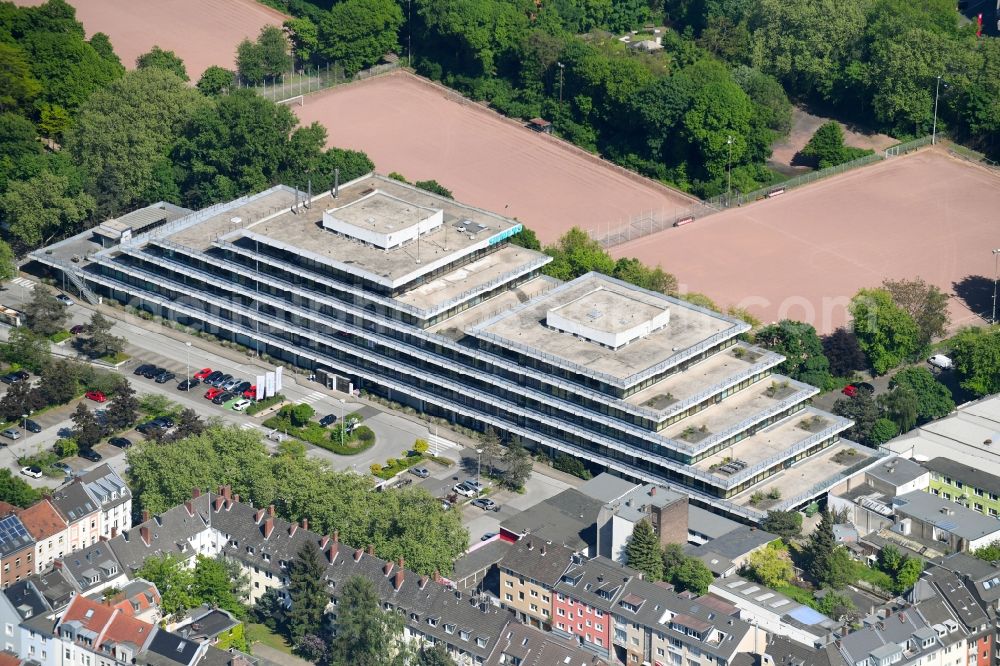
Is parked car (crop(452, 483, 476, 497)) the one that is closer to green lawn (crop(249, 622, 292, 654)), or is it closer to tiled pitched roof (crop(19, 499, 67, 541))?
green lawn (crop(249, 622, 292, 654))

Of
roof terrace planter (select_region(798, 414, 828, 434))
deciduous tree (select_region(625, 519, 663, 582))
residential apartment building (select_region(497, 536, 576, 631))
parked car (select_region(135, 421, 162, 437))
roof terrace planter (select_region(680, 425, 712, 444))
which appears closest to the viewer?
residential apartment building (select_region(497, 536, 576, 631))

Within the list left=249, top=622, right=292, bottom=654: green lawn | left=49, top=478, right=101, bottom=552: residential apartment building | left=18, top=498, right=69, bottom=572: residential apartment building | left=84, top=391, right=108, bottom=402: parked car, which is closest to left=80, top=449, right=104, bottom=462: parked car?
left=84, top=391, right=108, bottom=402: parked car

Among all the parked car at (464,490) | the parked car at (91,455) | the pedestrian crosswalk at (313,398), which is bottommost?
the parked car at (464,490)

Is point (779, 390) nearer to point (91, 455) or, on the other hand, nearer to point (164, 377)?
point (164, 377)

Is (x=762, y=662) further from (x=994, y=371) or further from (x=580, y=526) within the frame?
(x=994, y=371)

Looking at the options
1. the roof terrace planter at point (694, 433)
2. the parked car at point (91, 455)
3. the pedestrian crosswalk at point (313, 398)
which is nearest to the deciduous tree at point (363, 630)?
the roof terrace planter at point (694, 433)

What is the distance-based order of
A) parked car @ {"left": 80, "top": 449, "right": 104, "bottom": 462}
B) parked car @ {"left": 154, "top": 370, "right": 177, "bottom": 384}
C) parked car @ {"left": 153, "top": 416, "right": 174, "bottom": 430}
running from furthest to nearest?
parked car @ {"left": 154, "top": 370, "right": 177, "bottom": 384} → parked car @ {"left": 153, "top": 416, "right": 174, "bottom": 430} → parked car @ {"left": 80, "top": 449, "right": 104, "bottom": 462}

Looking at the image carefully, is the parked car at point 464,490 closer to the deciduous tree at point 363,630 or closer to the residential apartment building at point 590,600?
the residential apartment building at point 590,600

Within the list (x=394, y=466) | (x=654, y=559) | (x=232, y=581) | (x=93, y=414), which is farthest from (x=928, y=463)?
(x=93, y=414)
